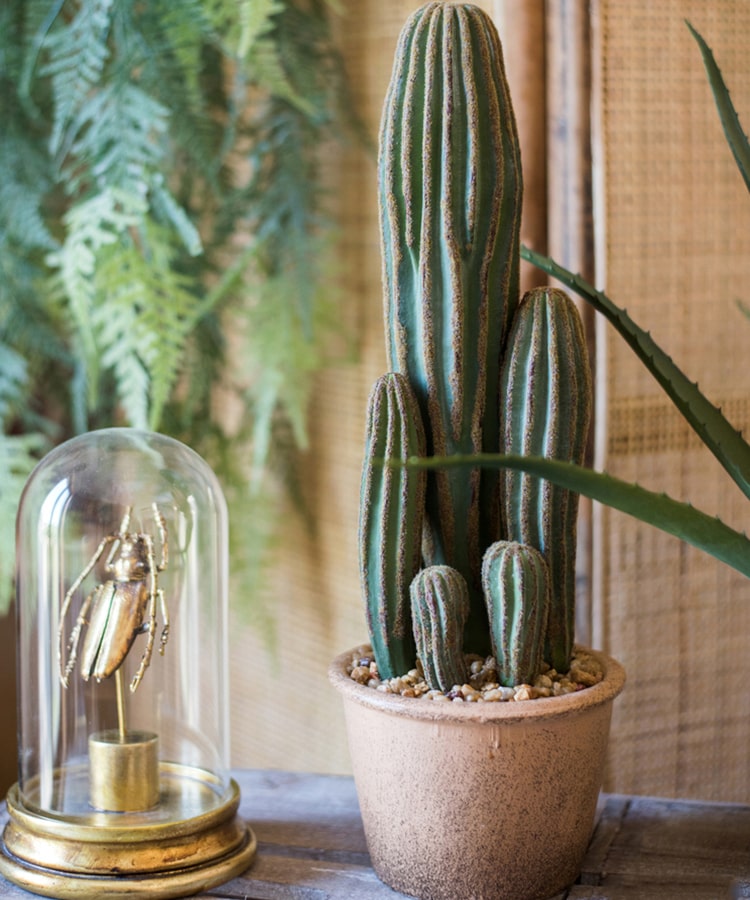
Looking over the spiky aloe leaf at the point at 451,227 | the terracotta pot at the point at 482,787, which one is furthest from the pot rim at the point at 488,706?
the spiky aloe leaf at the point at 451,227

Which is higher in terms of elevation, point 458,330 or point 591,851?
point 458,330

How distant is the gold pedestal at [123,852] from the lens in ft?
2.08

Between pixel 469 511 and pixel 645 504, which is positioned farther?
pixel 469 511

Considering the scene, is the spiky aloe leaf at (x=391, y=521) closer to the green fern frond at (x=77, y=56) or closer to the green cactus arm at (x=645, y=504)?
the green cactus arm at (x=645, y=504)

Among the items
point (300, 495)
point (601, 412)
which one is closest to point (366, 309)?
point (300, 495)

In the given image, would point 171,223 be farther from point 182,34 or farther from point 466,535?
point 466,535

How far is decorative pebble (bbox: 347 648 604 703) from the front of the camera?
624 millimetres

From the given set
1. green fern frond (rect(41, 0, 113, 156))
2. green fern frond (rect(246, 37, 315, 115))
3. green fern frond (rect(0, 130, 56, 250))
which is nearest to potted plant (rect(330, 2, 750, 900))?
green fern frond (rect(246, 37, 315, 115))

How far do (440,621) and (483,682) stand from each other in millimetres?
67

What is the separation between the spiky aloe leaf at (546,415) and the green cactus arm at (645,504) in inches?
4.2

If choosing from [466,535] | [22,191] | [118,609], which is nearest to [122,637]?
[118,609]

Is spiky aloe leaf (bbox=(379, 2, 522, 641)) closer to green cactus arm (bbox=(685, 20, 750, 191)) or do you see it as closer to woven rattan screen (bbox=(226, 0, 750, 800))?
green cactus arm (bbox=(685, 20, 750, 191))

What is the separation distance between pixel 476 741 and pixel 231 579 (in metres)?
0.69

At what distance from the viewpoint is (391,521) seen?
646 millimetres
